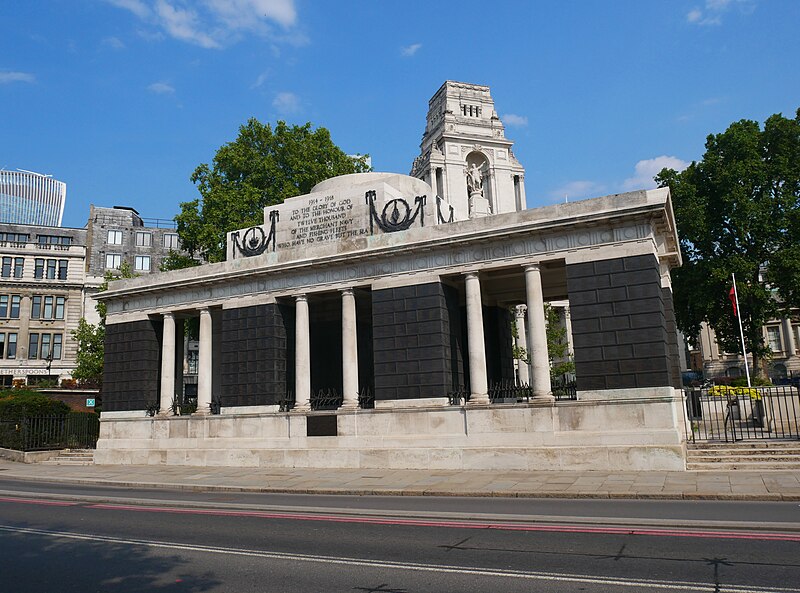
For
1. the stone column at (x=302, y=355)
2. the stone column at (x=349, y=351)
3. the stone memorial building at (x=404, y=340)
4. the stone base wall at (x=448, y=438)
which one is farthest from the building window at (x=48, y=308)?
the stone column at (x=349, y=351)

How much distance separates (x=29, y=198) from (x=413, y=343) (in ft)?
562

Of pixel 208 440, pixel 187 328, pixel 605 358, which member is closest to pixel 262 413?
pixel 208 440

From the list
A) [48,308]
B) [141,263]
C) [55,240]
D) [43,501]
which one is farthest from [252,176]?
[55,240]

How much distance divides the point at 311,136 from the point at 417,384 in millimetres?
28981

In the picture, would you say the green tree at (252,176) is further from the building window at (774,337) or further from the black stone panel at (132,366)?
the building window at (774,337)

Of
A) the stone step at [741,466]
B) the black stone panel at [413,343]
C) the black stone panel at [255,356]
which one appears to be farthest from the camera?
the black stone panel at [255,356]

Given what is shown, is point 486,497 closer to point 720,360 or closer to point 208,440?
point 208,440

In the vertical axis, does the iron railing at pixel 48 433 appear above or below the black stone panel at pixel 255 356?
below

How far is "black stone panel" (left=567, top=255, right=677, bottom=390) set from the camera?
1966 cm

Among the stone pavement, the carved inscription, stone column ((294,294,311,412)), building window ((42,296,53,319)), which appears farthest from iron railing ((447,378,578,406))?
building window ((42,296,53,319))

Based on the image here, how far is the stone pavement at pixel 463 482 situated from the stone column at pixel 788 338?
243 ft

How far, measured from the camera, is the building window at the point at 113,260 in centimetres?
7800

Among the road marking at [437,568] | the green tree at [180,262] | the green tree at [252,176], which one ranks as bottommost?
the road marking at [437,568]

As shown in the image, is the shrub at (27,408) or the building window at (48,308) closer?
the shrub at (27,408)
